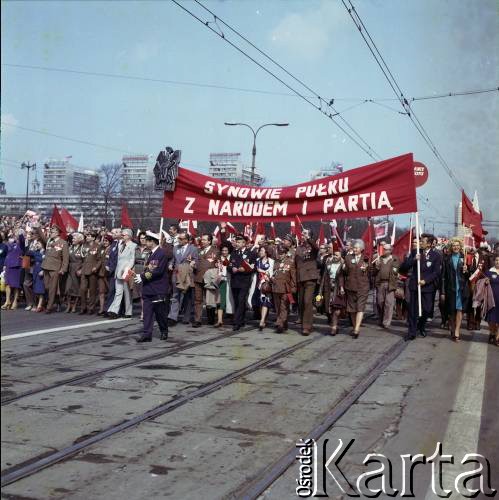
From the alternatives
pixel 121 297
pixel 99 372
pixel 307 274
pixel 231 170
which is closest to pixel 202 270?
pixel 121 297

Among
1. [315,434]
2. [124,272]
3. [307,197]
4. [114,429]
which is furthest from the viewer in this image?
[124,272]

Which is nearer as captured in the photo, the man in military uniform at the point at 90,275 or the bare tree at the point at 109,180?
the man in military uniform at the point at 90,275

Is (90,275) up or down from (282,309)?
up

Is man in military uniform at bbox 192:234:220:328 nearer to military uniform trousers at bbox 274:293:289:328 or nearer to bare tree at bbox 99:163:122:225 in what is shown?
military uniform trousers at bbox 274:293:289:328

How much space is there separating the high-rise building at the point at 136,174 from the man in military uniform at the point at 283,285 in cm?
4968

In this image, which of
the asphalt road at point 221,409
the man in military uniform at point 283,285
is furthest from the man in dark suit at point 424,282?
the man in military uniform at point 283,285

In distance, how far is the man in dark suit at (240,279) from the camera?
12781 millimetres

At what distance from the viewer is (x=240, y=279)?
1285 cm

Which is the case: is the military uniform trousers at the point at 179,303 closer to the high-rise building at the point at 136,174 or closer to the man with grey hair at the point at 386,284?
the man with grey hair at the point at 386,284

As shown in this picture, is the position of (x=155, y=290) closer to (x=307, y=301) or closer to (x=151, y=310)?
(x=151, y=310)

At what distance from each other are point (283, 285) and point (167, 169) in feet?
10.3

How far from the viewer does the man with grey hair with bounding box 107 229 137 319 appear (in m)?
13.5

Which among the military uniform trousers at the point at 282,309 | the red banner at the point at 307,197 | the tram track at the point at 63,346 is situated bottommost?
the tram track at the point at 63,346

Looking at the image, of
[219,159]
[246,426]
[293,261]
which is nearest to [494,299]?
[293,261]
